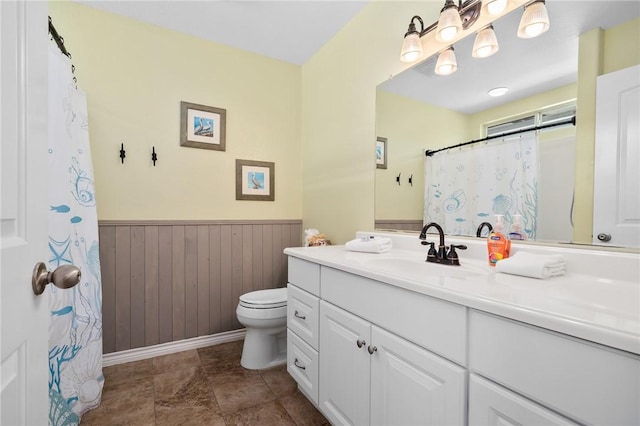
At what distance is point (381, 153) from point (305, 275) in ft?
3.07

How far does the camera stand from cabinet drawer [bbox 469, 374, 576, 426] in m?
0.65

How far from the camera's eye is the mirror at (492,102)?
3.62ft

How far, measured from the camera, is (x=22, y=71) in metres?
0.53

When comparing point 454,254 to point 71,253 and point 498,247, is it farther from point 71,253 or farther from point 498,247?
point 71,253

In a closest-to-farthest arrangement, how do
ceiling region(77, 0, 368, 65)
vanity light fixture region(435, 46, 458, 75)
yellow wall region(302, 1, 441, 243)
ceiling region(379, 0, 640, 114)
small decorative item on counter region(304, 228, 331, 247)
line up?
ceiling region(379, 0, 640, 114) → vanity light fixture region(435, 46, 458, 75) → yellow wall region(302, 1, 441, 243) → ceiling region(77, 0, 368, 65) → small decorative item on counter region(304, 228, 331, 247)

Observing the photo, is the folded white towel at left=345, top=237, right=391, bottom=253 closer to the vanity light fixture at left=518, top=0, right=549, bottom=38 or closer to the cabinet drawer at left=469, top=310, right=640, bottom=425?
the cabinet drawer at left=469, top=310, right=640, bottom=425

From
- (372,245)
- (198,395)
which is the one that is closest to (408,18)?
(372,245)

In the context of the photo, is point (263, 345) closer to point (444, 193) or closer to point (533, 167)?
point (444, 193)

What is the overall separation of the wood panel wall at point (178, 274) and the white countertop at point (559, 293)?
1.43 meters

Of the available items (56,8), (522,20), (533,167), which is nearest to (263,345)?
(533,167)

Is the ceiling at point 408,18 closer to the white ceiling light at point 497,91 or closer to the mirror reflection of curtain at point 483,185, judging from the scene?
the white ceiling light at point 497,91

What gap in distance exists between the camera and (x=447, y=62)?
156 cm

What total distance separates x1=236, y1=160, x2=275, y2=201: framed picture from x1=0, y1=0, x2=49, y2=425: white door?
1.91 m

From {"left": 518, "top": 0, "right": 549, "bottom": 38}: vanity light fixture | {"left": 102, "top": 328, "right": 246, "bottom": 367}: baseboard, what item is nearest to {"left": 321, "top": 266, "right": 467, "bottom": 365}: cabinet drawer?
{"left": 518, "top": 0, "right": 549, "bottom": 38}: vanity light fixture
